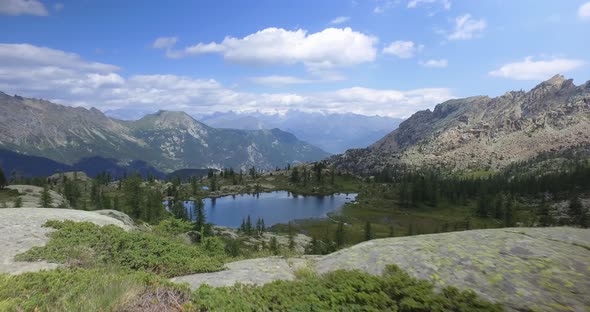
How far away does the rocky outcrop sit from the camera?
947 cm

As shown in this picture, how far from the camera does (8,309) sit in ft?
28.5

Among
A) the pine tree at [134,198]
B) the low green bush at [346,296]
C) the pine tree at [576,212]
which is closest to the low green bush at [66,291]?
the low green bush at [346,296]

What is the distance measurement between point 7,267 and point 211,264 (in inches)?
310

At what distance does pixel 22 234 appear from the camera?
1573 centimetres

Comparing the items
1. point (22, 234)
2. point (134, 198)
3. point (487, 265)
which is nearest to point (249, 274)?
point (487, 265)

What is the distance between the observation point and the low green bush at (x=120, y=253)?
13453 millimetres

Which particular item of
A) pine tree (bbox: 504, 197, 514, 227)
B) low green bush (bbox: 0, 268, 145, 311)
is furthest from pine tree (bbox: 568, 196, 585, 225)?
low green bush (bbox: 0, 268, 145, 311)

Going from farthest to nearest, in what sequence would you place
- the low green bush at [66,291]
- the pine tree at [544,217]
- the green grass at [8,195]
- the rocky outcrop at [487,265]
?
1. the pine tree at [544,217]
2. the green grass at [8,195]
3. the rocky outcrop at [487,265]
4. the low green bush at [66,291]

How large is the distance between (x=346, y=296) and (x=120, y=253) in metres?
10.5

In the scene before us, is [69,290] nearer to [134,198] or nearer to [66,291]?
[66,291]

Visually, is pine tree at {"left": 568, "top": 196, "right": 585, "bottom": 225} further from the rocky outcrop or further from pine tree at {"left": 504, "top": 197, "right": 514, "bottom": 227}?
the rocky outcrop

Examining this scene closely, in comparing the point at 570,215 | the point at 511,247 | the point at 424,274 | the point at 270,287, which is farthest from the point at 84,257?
the point at 570,215

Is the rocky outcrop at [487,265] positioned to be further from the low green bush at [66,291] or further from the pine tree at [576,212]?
the pine tree at [576,212]

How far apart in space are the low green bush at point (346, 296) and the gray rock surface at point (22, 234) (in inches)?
321
